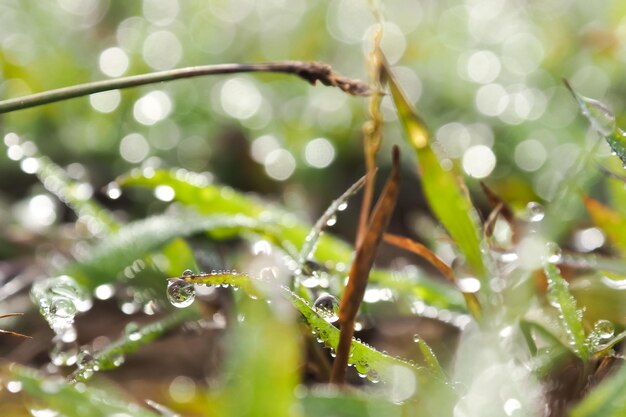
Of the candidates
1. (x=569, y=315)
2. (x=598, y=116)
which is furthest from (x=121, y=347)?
(x=598, y=116)

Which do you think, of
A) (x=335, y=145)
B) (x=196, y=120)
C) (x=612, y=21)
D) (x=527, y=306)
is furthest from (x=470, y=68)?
(x=527, y=306)

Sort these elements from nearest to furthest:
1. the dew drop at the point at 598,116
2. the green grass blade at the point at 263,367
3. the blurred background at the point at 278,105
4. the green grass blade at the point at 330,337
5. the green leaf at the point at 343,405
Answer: the green grass blade at the point at 263,367, the green leaf at the point at 343,405, the green grass blade at the point at 330,337, the dew drop at the point at 598,116, the blurred background at the point at 278,105

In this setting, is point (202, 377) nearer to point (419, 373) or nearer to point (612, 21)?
point (419, 373)

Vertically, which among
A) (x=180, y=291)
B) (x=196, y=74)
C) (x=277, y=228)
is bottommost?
(x=180, y=291)

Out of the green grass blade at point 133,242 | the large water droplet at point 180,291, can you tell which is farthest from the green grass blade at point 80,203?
the large water droplet at point 180,291

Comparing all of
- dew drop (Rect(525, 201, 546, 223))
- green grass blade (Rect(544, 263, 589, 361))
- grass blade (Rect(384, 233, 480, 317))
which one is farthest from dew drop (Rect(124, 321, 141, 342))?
dew drop (Rect(525, 201, 546, 223))

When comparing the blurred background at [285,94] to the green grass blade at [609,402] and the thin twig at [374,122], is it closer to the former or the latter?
the thin twig at [374,122]

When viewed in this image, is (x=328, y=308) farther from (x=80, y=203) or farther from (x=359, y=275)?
(x=80, y=203)
